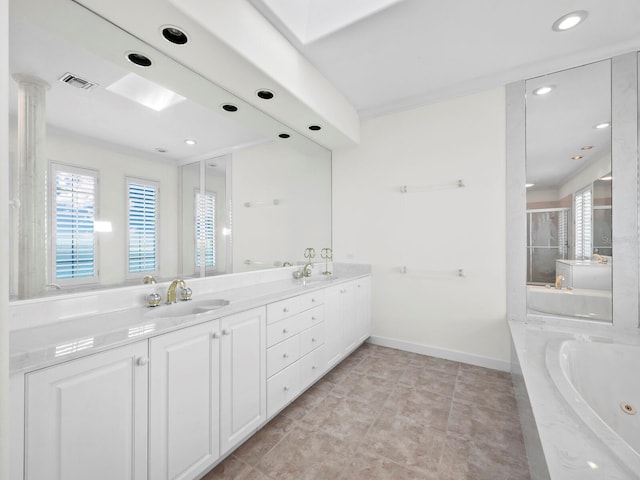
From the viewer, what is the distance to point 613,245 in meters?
2.17

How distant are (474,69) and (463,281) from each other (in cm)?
182

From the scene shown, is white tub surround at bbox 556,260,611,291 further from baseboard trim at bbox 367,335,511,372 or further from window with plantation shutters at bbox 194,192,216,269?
window with plantation shutters at bbox 194,192,216,269

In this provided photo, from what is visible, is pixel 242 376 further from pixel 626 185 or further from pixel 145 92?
pixel 626 185

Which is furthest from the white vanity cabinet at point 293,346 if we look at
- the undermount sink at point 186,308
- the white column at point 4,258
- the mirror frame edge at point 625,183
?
the mirror frame edge at point 625,183

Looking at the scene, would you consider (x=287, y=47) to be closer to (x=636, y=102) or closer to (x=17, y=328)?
(x=17, y=328)

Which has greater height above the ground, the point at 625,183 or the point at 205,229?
the point at 625,183

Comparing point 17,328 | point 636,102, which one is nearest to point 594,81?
point 636,102

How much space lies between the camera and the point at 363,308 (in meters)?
3.02

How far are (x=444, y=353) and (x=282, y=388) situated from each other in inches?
67.4

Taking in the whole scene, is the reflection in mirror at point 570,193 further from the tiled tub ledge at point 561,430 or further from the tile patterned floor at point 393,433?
the tile patterned floor at point 393,433

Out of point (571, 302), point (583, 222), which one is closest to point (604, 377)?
point (571, 302)

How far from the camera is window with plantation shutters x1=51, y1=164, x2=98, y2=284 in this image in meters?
1.28

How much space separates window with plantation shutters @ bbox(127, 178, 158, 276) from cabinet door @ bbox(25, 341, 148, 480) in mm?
641

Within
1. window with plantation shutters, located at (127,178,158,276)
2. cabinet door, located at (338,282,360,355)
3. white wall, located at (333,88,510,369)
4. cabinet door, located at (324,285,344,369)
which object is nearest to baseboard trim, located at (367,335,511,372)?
white wall, located at (333,88,510,369)
